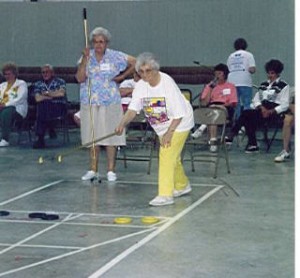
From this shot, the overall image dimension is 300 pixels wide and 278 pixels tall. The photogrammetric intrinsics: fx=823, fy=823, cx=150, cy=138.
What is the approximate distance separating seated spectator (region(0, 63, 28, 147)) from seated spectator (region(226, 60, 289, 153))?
3.27 metres

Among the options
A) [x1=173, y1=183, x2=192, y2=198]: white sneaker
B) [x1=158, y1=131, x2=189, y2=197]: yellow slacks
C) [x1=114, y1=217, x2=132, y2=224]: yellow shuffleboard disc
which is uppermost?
[x1=158, y1=131, x2=189, y2=197]: yellow slacks

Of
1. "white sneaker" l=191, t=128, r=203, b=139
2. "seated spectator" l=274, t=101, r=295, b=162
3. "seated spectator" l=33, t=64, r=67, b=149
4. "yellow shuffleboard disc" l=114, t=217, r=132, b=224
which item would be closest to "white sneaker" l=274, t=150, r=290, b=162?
"seated spectator" l=274, t=101, r=295, b=162

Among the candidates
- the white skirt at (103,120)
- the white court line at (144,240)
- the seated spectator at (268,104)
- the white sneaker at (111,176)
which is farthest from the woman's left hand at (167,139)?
A: the seated spectator at (268,104)

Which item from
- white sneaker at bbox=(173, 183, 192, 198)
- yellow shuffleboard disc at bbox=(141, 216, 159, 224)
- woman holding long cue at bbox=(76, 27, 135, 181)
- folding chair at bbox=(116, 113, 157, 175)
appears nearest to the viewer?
yellow shuffleboard disc at bbox=(141, 216, 159, 224)

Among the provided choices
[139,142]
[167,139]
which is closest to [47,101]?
[139,142]

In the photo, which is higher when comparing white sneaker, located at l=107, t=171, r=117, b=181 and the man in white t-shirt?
the man in white t-shirt

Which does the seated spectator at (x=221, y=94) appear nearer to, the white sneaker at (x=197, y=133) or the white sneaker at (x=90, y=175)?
the white sneaker at (x=197, y=133)

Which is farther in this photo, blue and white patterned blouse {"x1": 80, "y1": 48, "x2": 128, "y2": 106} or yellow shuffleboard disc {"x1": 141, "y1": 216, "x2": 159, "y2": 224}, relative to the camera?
blue and white patterned blouse {"x1": 80, "y1": 48, "x2": 128, "y2": 106}

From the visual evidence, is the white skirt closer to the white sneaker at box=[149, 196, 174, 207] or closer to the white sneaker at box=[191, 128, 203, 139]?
the white sneaker at box=[149, 196, 174, 207]

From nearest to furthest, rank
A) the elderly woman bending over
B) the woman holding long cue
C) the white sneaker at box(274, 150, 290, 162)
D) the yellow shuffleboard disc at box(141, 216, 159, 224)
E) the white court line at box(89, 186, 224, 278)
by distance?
the white court line at box(89, 186, 224, 278)
the yellow shuffleboard disc at box(141, 216, 159, 224)
the elderly woman bending over
the woman holding long cue
the white sneaker at box(274, 150, 290, 162)

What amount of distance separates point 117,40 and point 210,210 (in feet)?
25.2

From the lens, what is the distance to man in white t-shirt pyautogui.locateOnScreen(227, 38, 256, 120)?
40.8ft

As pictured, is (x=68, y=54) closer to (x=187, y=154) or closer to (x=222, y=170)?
(x=187, y=154)

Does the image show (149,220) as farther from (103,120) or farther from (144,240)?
(103,120)
